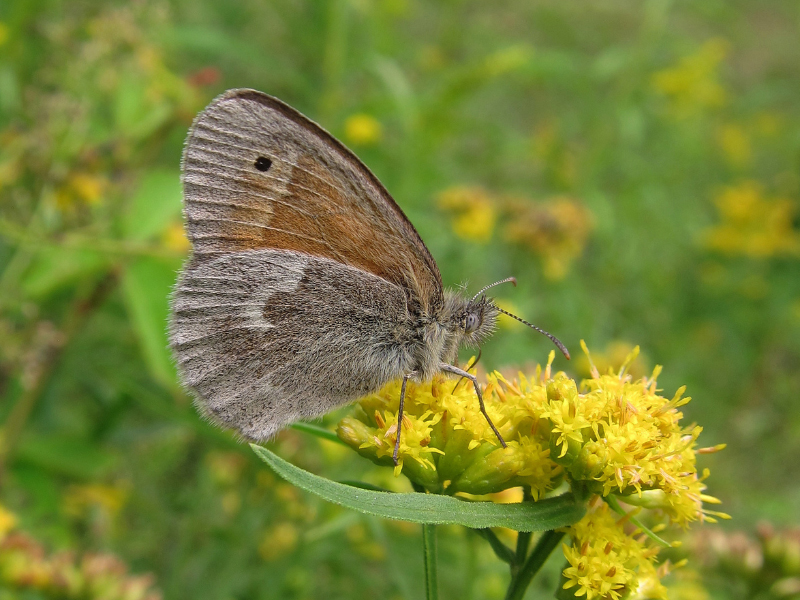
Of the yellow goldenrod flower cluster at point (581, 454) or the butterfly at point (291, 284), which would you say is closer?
the yellow goldenrod flower cluster at point (581, 454)

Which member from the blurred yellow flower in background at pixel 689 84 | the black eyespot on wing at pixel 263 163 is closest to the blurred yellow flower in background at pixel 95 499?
the black eyespot on wing at pixel 263 163

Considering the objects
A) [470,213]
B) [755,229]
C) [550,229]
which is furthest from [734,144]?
[470,213]

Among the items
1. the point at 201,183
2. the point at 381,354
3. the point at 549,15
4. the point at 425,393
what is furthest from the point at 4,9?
the point at 549,15

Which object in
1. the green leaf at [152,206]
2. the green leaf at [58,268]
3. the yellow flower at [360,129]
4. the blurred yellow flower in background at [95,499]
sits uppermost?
the yellow flower at [360,129]

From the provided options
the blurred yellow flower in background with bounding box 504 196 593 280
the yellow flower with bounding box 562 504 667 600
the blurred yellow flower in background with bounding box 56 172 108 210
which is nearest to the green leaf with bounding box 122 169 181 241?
the blurred yellow flower in background with bounding box 56 172 108 210

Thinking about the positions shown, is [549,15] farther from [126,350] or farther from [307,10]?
[126,350]

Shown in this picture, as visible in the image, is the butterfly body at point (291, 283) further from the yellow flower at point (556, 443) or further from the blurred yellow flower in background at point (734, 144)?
the blurred yellow flower in background at point (734, 144)
